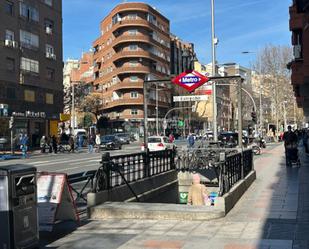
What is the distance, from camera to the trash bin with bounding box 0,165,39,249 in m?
6.31

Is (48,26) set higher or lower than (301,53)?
higher

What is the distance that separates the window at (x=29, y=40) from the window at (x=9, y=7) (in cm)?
232

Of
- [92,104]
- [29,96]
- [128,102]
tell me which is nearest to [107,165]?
[29,96]

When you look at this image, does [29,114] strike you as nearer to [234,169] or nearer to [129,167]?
[129,167]

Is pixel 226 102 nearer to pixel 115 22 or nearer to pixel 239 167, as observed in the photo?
pixel 115 22

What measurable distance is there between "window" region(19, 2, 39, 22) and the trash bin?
4857cm

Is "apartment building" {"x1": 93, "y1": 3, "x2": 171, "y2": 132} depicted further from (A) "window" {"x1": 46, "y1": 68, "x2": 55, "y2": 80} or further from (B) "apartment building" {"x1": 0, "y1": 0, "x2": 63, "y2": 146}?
(A) "window" {"x1": 46, "y1": 68, "x2": 55, "y2": 80}

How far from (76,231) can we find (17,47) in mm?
45539

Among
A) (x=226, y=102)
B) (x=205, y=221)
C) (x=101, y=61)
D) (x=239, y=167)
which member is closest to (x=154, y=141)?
(x=239, y=167)

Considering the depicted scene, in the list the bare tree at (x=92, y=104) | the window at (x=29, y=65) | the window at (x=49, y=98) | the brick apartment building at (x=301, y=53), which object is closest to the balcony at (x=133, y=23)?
the bare tree at (x=92, y=104)

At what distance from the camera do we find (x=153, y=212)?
9.15 meters

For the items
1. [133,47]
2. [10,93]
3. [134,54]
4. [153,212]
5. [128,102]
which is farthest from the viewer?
[133,47]

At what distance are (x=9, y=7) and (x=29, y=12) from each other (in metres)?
3.85

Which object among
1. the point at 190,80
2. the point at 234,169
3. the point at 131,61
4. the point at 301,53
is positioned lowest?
the point at 234,169
